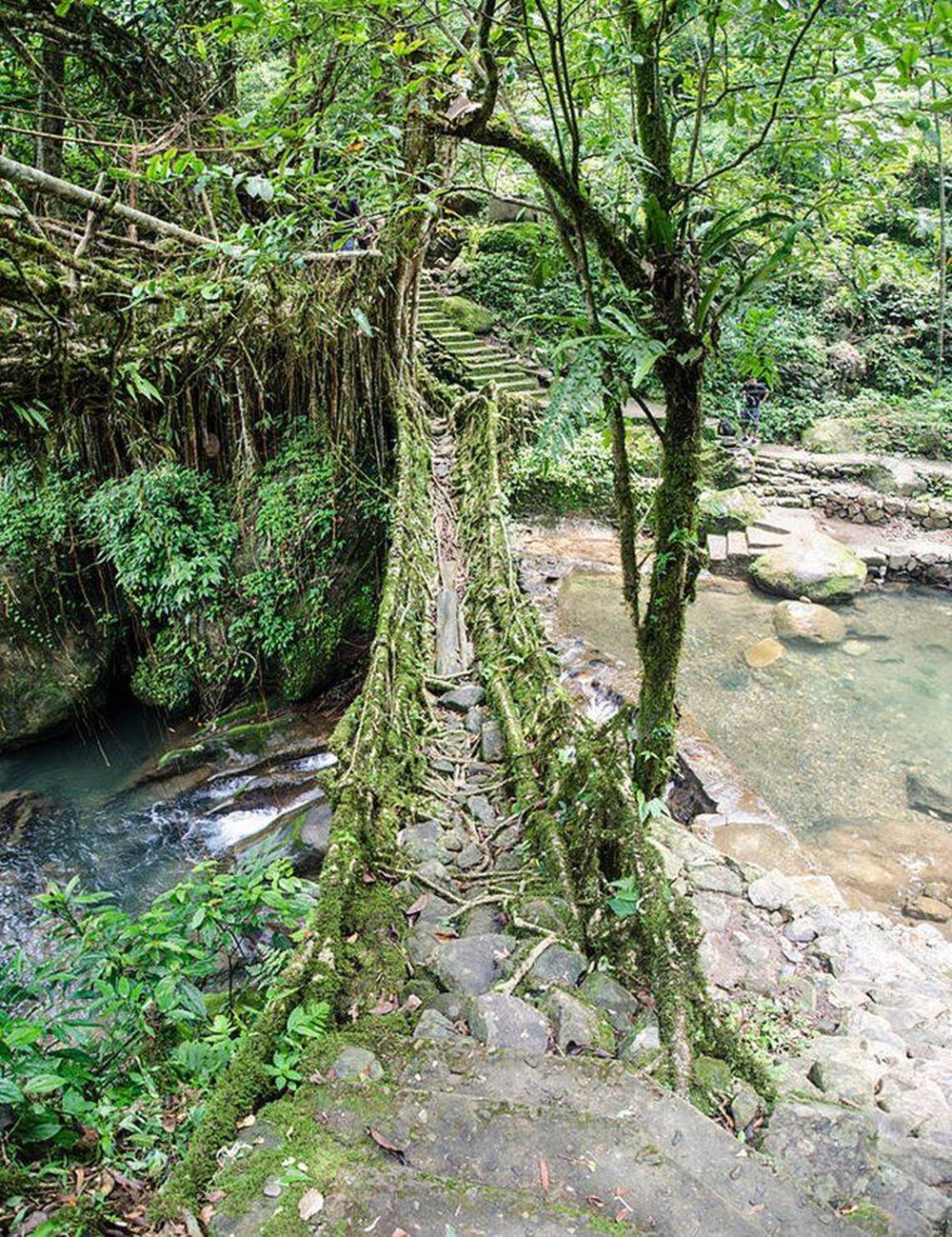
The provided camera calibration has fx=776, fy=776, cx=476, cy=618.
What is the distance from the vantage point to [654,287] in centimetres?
276

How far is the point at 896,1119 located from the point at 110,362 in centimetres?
556

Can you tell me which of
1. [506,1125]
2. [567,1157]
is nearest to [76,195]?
[506,1125]

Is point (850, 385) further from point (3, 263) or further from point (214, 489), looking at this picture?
point (3, 263)

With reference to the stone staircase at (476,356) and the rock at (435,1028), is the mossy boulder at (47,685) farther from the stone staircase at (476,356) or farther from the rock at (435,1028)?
the stone staircase at (476,356)

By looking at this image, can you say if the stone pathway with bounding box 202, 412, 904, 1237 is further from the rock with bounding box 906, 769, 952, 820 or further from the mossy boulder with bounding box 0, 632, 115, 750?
the mossy boulder with bounding box 0, 632, 115, 750

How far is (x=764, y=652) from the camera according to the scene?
8.44 metres

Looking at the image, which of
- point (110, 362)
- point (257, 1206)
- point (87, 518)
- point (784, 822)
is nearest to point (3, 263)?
point (110, 362)

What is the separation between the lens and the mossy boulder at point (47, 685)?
6.78 m

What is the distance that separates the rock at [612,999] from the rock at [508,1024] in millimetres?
210

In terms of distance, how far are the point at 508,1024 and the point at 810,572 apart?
340 inches

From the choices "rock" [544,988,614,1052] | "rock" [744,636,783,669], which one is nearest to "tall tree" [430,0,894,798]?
"rock" [544,988,614,1052]

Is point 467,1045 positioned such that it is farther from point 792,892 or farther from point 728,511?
point 728,511

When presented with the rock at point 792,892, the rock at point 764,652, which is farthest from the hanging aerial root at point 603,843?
the rock at point 764,652

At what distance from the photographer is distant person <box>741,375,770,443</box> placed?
12555 millimetres
